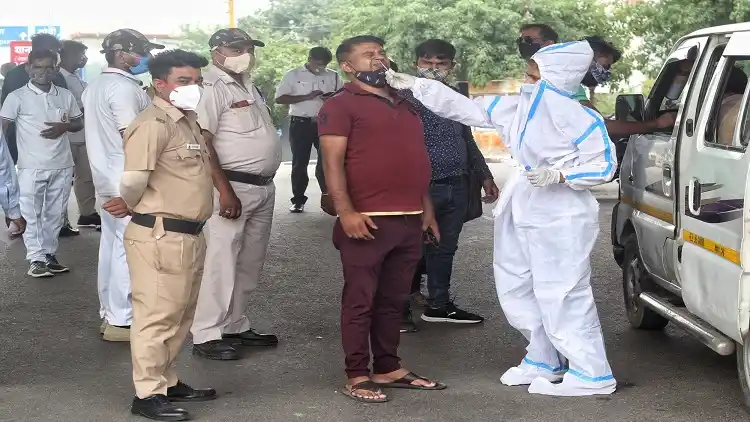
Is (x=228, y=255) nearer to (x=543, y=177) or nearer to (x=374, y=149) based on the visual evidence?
A: (x=374, y=149)

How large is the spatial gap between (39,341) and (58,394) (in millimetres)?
1558

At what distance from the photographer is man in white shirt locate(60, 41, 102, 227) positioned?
1283cm

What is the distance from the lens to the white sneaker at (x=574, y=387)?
628cm

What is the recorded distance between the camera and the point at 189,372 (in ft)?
22.9

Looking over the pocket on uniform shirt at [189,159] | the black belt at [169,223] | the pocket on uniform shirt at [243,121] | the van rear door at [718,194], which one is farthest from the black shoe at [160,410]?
the van rear door at [718,194]

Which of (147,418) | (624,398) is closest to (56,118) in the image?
(147,418)

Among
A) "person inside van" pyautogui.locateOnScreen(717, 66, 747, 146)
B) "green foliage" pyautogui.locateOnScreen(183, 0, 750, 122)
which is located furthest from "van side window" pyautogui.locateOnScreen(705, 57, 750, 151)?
"green foliage" pyautogui.locateOnScreen(183, 0, 750, 122)

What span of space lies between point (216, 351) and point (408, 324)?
144cm

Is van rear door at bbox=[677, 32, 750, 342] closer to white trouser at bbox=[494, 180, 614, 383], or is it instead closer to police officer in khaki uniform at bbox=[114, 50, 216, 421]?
white trouser at bbox=[494, 180, 614, 383]

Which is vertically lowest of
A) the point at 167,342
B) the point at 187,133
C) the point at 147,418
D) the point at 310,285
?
the point at 310,285

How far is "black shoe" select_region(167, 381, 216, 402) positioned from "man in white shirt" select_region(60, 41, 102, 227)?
669 centimetres

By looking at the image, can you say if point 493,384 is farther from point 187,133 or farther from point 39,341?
point 39,341

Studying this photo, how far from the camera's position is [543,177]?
6.05 m

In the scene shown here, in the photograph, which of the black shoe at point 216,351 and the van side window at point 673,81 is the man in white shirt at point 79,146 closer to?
the black shoe at point 216,351
